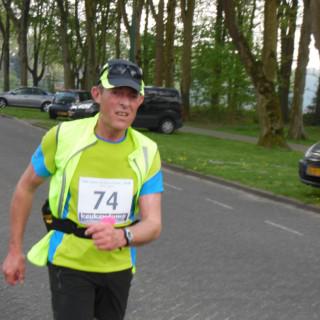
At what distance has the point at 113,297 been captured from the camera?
2955mm

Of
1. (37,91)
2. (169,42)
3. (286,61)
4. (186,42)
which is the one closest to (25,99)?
(37,91)

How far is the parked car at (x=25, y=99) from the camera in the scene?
150ft

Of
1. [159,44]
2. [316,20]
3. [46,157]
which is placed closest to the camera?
[46,157]

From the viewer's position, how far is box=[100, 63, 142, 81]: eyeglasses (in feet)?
9.32

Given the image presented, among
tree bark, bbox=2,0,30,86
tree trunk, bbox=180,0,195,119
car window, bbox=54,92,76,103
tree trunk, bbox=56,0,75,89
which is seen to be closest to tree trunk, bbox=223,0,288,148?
tree trunk, bbox=180,0,195,119

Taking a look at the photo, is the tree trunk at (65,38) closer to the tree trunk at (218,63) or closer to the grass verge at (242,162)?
the tree trunk at (218,63)

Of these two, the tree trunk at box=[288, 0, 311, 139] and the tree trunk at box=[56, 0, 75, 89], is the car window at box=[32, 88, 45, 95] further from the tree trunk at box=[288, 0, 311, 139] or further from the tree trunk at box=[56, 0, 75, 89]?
the tree trunk at box=[288, 0, 311, 139]

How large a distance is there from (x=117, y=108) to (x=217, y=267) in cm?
397

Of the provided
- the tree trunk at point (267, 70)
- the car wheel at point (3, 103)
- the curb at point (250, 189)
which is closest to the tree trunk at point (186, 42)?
the tree trunk at point (267, 70)

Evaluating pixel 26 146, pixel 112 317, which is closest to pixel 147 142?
pixel 112 317

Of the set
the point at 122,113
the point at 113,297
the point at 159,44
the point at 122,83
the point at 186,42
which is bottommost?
the point at 113,297

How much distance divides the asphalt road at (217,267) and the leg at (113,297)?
1929mm

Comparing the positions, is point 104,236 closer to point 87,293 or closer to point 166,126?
point 87,293

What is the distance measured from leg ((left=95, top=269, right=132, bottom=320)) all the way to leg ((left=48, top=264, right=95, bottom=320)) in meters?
0.07
